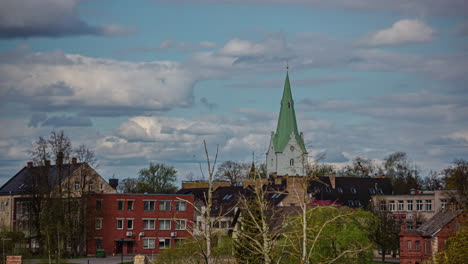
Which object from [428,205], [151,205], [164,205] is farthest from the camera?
[428,205]

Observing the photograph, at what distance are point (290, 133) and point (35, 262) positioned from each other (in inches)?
4270

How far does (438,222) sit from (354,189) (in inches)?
1688

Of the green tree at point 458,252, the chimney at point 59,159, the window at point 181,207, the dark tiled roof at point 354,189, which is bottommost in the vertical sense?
the green tree at point 458,252

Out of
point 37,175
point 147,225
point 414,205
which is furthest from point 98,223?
point 414,205

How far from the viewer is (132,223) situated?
97.1m

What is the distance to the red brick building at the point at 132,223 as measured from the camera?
95.4 metres

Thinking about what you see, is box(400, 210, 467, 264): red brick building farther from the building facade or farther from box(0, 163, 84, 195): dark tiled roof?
box(0, 163, 84, 195): dark tiled roof

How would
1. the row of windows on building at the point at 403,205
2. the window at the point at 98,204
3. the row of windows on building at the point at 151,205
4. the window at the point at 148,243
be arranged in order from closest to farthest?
the window at the point at 98,204 → the row of windows on building at the point at 151,205 → the window at the point at 148,243 → the row of windows on building at the point at 403,205

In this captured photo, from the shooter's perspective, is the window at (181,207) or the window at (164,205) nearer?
the window at (164,205)

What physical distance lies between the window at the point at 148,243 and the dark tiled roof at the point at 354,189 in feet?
103

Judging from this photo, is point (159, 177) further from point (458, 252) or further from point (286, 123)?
point (458, 252)

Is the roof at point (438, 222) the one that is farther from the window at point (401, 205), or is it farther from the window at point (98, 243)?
the window at point (98, 243)

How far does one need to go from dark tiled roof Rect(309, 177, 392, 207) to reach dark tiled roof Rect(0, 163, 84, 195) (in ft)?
130

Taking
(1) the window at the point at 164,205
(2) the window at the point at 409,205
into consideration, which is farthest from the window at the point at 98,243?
(2) the window at the point at 409,205
